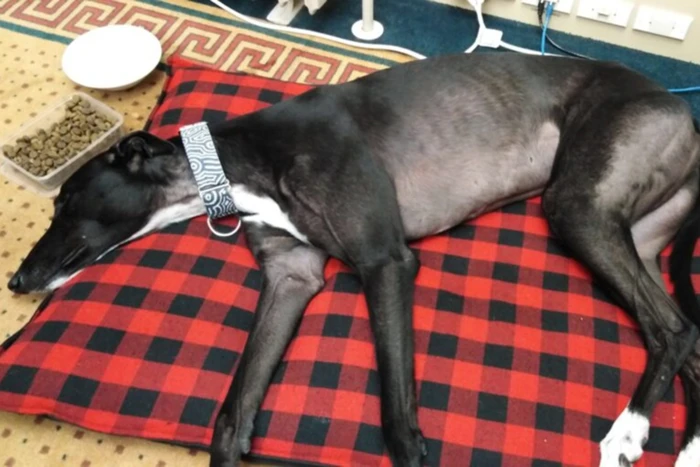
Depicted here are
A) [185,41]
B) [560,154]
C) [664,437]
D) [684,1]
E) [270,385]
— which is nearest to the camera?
[664,437]

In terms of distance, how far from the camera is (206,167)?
6.15ft

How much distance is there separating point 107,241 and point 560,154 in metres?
1.25

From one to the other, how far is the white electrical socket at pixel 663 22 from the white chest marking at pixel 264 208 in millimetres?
1747

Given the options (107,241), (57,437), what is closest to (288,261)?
(107,241)

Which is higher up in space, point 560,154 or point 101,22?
point 560,154

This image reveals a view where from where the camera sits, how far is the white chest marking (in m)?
1.90

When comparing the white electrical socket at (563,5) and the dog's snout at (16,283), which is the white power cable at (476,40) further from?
the dog's snout at (16,283)

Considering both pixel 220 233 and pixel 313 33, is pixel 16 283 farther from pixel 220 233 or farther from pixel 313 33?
pixel 313 33

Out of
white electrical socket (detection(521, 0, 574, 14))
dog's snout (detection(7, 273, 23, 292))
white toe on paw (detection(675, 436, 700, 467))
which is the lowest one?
dog's snout (detection(7, 273, 23, 292))

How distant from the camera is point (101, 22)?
10.1ft

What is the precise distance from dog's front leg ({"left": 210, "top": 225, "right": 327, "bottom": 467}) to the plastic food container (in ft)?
2.52

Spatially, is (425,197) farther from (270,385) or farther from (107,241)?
(107,241)

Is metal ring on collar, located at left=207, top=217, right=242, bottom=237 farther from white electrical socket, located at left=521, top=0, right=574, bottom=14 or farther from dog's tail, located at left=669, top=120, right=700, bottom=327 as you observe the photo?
white electrical socket, located at left=521, top=0, right=574, bottom=14

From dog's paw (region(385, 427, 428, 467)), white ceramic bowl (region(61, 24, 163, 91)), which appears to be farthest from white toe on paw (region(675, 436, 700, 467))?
white ceramic bowl (region(61, 24, 163, 91))
